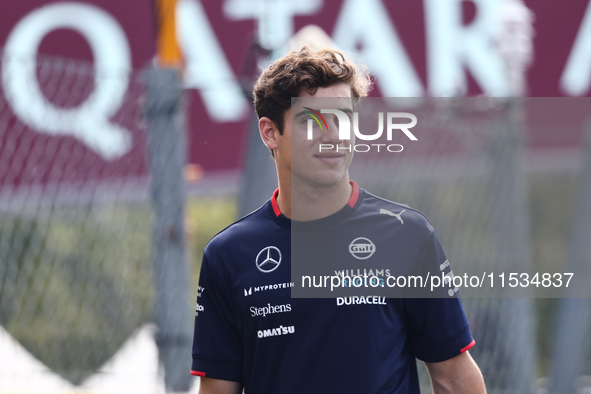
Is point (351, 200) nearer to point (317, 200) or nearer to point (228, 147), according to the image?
point (317, 200)

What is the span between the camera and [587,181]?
3.57m

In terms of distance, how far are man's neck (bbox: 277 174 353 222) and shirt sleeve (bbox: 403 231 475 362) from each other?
11.9 inches

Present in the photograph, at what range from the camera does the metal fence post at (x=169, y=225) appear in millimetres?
2971

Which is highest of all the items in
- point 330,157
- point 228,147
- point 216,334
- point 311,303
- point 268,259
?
point 228,147

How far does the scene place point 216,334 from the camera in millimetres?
2088

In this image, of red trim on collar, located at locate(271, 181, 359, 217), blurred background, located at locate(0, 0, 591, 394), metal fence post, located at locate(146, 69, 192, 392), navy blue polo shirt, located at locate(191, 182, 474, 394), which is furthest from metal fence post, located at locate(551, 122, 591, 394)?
metal fence post, located at locate(146, 69, 192, 392)

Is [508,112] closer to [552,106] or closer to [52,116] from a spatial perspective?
[552,106]

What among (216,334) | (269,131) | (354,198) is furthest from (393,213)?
(216,334)

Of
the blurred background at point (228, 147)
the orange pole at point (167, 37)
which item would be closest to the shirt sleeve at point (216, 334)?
the blurred background at point (228, 147)

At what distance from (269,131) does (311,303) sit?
57cm

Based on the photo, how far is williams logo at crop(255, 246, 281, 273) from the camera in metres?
2.00

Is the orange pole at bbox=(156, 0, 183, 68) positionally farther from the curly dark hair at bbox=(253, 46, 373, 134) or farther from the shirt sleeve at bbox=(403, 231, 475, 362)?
the shirt sleeve at bbox=(403, 231, 475, 362)

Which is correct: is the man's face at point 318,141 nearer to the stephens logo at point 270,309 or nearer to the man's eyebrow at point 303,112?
the man's eyebrow at point 303,112

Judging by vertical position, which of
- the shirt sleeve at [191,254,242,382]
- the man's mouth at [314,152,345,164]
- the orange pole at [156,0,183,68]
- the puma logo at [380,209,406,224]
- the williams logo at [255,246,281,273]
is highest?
the orange pole at [156,0,183,68]
